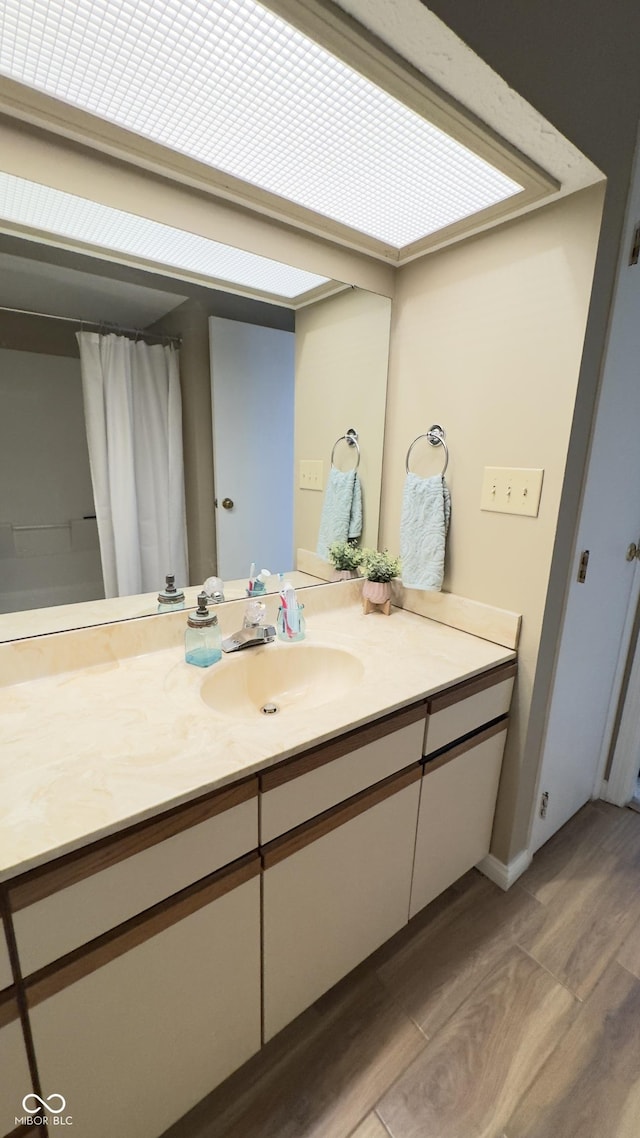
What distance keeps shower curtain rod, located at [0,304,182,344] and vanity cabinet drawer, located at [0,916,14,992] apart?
1.10m

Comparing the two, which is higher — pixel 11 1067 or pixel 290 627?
pixel 290 627

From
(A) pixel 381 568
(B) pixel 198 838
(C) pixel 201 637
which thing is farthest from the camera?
(A) pixel 381 568

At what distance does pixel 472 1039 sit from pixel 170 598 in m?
1.31

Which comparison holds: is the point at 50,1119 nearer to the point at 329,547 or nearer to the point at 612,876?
the point at 329,547

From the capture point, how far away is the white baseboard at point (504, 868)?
1473 mm

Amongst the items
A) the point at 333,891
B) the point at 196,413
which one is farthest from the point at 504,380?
the point at 333,891

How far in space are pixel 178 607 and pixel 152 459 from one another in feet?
1.32

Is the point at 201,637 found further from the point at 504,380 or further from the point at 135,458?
the point at 504,380

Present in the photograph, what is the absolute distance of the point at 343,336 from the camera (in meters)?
1.49

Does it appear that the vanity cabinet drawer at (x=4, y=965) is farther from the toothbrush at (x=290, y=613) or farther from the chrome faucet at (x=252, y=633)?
the toothbrush at (x=290, y=613)

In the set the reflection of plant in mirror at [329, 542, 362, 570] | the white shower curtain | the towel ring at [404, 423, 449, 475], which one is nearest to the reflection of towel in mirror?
the reflection of plant in mirror at [329, 542, 362, 570]

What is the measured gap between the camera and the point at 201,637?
1.13 m

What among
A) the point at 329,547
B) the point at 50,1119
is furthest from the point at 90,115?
the point at 50,1119

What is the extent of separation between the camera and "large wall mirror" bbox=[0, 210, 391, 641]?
99 centimetres
